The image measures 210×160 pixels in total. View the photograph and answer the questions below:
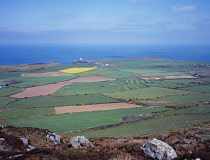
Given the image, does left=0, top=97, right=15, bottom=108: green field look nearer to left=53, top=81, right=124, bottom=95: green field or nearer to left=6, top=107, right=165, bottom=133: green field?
left=53, top=81, right=124, bottom=95: green field

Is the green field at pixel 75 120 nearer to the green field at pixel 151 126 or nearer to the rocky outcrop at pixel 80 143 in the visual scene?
the green field at pixel 151 126

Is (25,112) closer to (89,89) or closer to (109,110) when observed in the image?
(109,110)

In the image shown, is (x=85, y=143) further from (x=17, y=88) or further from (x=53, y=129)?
(x=17, y=88)

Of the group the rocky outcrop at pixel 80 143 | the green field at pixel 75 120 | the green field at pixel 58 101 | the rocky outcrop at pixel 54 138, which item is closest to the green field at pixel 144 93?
the green field at pixel 58 101

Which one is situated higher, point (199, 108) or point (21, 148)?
point (21, 148)

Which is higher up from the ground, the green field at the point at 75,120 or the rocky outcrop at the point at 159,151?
the rocky outcrop at the point at 159,151

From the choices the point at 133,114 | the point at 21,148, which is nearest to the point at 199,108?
the point at 133,114
